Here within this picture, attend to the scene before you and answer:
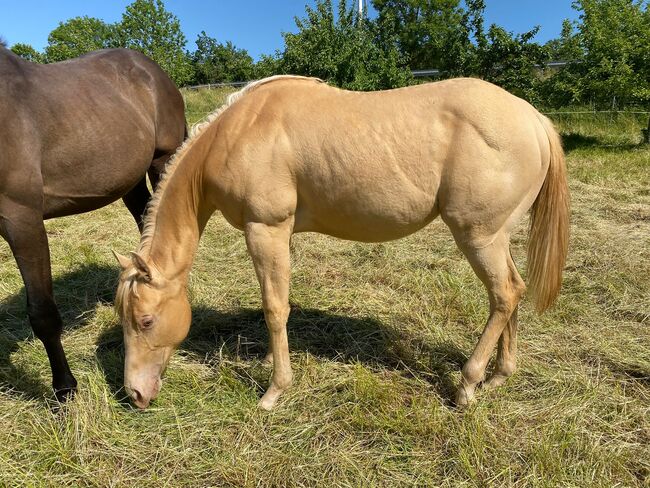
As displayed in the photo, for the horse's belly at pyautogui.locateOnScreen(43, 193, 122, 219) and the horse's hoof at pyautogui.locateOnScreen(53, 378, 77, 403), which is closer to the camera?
the horse's hoof at pyautogui.locateOnScreen(53, 378, 77, 403)

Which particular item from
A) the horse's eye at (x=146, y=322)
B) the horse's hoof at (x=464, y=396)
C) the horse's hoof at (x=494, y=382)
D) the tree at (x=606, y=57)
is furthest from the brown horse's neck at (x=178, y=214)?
the tree at (x=606, y=57)

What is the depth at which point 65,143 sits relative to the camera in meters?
2.75

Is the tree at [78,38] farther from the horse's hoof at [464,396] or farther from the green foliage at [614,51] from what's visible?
the horse's hoof at [464,396]

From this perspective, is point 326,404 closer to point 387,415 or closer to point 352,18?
point 387,415

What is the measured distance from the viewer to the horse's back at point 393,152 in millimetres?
2098

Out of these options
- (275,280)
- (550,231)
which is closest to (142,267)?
(275,280)

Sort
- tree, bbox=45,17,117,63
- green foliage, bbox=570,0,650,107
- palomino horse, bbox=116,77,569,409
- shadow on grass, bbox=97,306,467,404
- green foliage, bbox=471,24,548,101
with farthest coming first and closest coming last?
tree, bbox=45,17,117,63
green foliage, bbox=471,24,548,101
green foliage, bbox=570,0,650,107
shadow on grass, bbox=97,306,467,404
palomino horse, bbox=116,77,569,409

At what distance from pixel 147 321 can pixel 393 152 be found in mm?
1625

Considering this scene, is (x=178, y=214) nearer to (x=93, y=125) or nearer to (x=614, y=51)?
(x=93, y=125)

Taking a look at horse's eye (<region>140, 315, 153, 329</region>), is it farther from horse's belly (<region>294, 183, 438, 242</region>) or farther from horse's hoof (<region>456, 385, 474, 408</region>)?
horse's hoof (<region>456, 385, 474, 408</region>)

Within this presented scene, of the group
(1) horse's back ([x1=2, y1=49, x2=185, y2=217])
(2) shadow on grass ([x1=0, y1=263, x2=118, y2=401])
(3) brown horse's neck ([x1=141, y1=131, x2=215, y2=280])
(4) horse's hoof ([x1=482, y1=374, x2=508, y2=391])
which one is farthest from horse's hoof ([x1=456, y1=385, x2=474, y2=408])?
(1) horse's back ([x1=2, y1=49, x2=185, y2=217])

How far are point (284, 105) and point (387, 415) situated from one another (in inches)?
72.3

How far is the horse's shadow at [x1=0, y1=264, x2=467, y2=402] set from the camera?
2754 mm

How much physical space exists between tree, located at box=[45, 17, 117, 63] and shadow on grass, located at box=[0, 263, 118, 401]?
33.6m
